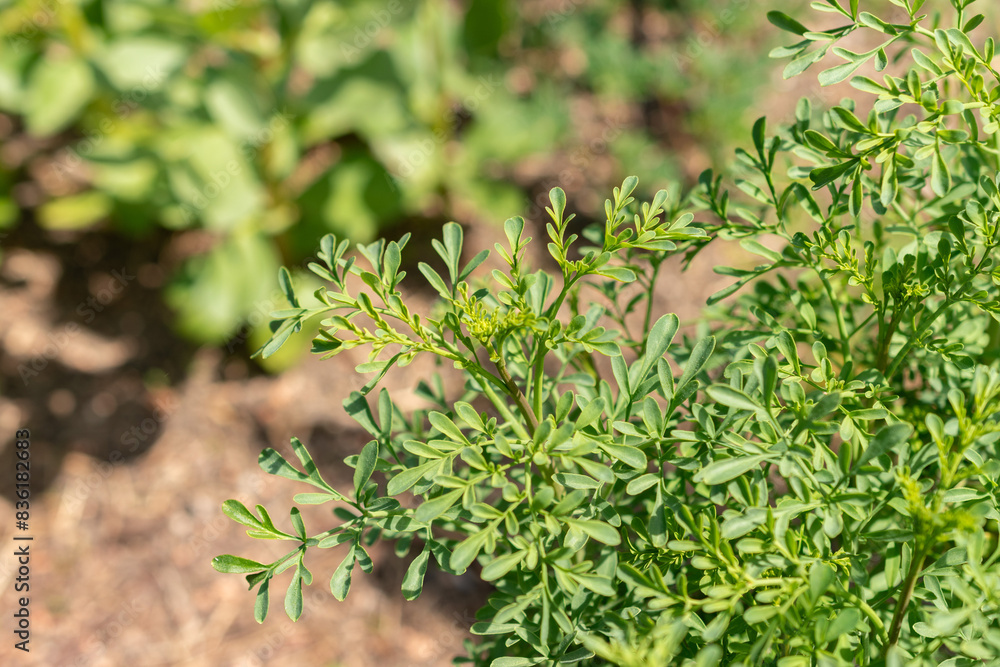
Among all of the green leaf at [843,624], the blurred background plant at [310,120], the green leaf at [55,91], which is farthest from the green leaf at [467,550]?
the green leaf at [55,91]

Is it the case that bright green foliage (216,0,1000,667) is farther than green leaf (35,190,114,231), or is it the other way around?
green leaf (35,190,114,231)

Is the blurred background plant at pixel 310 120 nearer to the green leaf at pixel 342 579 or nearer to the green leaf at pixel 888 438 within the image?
the green leaf at pixel 342 579

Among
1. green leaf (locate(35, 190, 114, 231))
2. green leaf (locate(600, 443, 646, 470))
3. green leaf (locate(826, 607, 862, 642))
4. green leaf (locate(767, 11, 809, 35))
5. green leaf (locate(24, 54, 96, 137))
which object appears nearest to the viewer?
green leaf (locate(826, 607, 862, 642))

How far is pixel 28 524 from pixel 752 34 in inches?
124

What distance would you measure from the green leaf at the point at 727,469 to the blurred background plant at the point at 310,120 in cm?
186

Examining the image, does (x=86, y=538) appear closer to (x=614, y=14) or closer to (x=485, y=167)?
(x=485, y=167)

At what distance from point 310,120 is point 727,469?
6.64ft

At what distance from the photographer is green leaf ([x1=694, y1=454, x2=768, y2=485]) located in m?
0.71

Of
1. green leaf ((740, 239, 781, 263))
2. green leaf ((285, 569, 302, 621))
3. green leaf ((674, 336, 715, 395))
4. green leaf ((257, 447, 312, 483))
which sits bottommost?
green leaf ((285, 569, 302, 621))

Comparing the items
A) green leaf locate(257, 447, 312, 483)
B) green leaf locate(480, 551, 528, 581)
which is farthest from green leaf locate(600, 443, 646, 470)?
green leaf locate(257, 447, 312, 483)

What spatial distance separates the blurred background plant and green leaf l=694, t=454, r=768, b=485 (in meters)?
1.86

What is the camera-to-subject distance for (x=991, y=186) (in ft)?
2.79

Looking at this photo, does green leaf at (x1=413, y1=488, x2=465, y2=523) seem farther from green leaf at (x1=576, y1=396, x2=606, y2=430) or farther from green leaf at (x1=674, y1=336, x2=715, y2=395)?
green leaf at (x1=674, y1=336, x2=715, y2=395)

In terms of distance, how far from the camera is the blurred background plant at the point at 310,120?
2246mm
